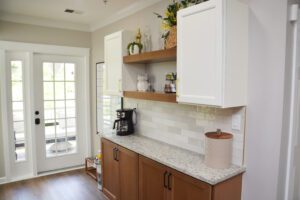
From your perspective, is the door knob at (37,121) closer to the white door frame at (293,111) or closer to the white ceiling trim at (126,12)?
the white ceiling trim at (126,12)

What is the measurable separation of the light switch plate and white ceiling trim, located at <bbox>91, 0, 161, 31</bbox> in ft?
5.47

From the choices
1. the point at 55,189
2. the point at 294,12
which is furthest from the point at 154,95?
the point at 55,189

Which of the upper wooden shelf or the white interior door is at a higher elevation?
the upper wooden shelf

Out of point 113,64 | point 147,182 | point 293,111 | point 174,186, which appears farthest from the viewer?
point 113,64

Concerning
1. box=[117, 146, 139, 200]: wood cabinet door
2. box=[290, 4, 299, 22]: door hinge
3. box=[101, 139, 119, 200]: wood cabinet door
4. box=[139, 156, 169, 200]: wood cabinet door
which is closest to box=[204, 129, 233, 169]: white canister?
box=[139, 156, 169, 200]: wood cabinet door

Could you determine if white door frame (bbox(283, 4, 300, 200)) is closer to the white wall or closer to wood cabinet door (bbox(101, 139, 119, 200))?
the white wall

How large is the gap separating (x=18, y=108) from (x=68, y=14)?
5.73 ft

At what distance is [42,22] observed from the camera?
3758 millimetres

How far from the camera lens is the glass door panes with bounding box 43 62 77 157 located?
394 centimetres

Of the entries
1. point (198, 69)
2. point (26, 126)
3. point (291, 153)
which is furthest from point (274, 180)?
point (26, 126)

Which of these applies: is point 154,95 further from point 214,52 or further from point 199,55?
point 214,52

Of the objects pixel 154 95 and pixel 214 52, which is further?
pixel 154 95

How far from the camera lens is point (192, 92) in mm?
1850

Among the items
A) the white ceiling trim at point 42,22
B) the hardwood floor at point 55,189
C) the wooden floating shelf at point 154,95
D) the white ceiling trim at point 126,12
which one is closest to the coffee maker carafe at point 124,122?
the wooden floating shelf at point 154,95
